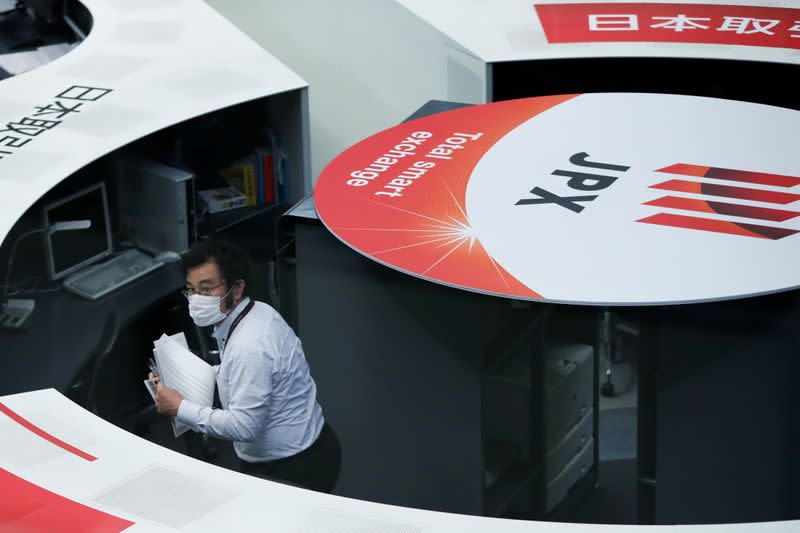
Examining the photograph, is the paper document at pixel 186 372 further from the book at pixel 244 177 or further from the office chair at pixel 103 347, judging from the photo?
the book at pixel 244 177

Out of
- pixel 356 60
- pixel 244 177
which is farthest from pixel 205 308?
pixel 356 60

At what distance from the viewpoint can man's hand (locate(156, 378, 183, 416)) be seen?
11.0 feet

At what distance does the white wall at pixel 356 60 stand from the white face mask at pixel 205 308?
2.56 meters

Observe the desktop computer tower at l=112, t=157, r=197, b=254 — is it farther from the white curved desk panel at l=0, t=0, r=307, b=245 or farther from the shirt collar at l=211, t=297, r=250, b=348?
the shirt collar at l=211, t=297, r=250, b=348

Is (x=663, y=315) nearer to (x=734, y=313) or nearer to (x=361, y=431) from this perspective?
(x=734, y=313)

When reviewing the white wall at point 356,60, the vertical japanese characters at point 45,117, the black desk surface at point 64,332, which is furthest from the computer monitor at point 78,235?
the white wall at point 356,60

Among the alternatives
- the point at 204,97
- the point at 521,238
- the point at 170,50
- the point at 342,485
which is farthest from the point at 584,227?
the point at 170,50

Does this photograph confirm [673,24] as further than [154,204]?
Yes

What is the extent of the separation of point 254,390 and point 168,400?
0.29 meters

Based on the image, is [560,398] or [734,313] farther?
[560,398]

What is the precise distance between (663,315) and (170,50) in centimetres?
315

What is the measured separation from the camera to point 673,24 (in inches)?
223

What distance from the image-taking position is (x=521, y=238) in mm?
3770

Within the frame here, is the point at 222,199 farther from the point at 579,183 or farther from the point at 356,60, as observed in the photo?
the point at 579,183
